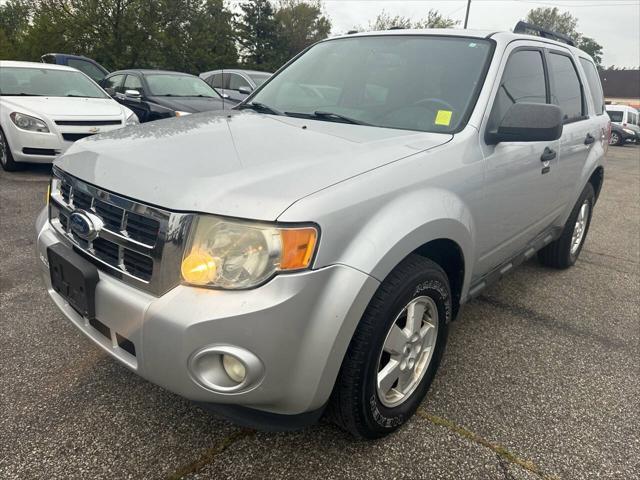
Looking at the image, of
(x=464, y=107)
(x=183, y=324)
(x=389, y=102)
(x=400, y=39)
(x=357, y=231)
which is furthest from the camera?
(x=400, y=39)

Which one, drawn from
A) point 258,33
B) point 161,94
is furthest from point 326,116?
point 258,33

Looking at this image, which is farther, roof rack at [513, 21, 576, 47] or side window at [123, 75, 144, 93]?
side window at [123, 75, 144, 93]

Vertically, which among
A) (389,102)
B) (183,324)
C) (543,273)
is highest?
(389,102)

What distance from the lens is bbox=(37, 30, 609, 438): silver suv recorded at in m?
1.54

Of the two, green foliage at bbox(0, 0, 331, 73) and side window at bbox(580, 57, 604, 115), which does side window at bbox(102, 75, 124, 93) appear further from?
green foliage at bbox(0, 0, 331, 73)

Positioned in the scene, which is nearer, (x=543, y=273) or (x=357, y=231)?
(x=357, y=231)

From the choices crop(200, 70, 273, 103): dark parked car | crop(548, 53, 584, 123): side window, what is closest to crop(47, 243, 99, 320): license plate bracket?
crop(548, 53, 584, 123): side window

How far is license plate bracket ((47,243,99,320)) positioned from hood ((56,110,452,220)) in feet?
1.02

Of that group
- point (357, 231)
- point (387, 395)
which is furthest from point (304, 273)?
point (387, 395)

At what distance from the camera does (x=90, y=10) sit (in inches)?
911

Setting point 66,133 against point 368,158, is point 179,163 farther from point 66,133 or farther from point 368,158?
point 66,133

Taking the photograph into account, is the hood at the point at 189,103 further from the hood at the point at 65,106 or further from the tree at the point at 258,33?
the tree at the point at 258,33

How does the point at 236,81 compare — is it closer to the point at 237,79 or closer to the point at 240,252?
the point at 237,79

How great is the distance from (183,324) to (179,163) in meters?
0.62
